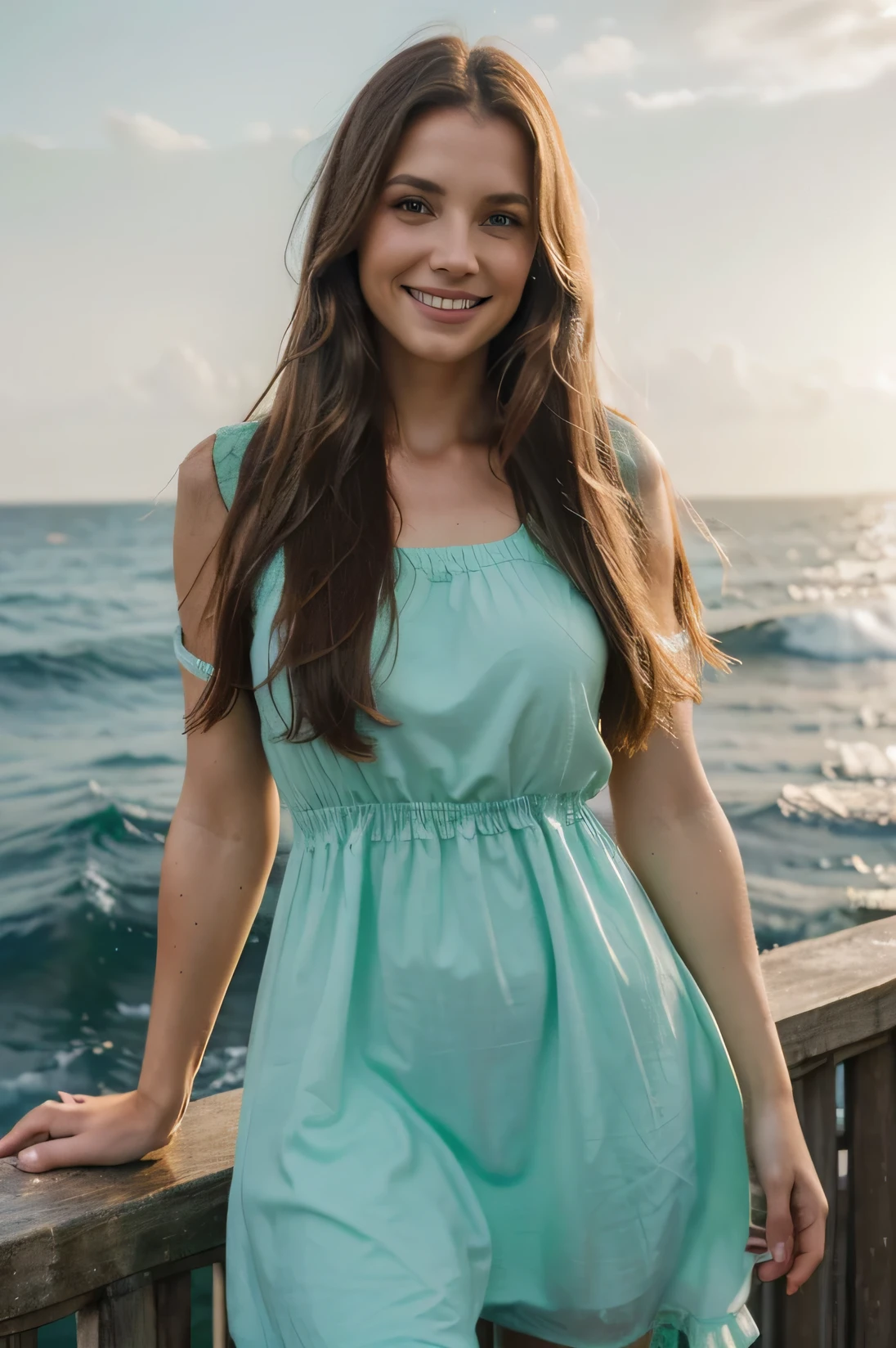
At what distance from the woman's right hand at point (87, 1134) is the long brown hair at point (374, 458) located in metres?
0.36

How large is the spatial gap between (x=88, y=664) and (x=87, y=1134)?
1193 cm

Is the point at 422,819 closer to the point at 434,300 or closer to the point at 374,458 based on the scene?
the point at 374,458

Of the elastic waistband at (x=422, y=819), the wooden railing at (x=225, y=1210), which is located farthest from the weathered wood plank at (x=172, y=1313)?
the elastic waistband at (x=422, y=819)

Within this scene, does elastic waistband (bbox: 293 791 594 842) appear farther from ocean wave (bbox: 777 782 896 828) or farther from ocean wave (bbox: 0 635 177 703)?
ocean wave (bbox: 0 635 177 703)

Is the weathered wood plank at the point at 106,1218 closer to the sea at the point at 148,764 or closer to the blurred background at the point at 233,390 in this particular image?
the sea at the point at 148,764

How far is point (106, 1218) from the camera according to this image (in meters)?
1.02

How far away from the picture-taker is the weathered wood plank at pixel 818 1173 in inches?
60.7

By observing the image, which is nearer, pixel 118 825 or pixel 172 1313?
pixel 172 1313

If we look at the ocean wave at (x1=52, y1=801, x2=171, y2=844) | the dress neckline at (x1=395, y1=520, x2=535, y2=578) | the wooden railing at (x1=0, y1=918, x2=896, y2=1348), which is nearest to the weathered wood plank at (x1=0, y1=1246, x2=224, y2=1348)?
the wooden railing at (x1=0, y1=918, x2=896, y2=1348)

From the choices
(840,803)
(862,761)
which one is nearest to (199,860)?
(840,803)

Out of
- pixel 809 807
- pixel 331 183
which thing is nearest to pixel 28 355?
pixel 809 807

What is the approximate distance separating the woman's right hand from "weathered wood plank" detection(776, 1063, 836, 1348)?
31.5 inches

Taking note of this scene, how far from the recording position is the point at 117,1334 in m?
1.05

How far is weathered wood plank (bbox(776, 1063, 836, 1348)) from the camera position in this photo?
154 centimetres
